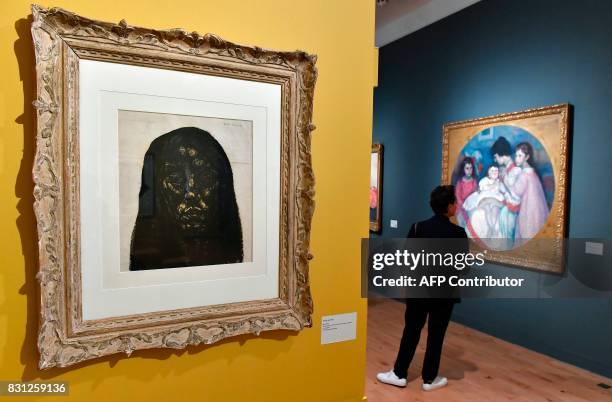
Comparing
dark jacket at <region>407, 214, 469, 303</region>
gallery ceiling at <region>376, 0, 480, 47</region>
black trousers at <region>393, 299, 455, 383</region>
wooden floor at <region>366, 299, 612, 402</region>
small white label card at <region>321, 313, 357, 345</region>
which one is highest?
gallery ceiling at <region>376, 0, 480, 47</region>

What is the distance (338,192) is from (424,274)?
8.20 feet

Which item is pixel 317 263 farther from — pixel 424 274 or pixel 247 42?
pixel 424 274

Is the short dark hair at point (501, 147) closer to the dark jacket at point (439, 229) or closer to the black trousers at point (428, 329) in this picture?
the dark jacket at point (439, 229)

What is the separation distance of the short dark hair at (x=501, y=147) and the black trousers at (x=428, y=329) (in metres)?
1.90

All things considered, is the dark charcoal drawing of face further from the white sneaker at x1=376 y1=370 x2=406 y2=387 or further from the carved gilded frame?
the white sneaker at x1=376 y1=370 x2=406 y2=387

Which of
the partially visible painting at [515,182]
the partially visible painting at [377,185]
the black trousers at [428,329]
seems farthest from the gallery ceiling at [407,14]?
the black trousers at [428,329]

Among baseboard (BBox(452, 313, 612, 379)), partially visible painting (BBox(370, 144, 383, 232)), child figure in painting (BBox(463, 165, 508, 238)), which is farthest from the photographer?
partially visible painting (BBox(370, 144, 383, 232))

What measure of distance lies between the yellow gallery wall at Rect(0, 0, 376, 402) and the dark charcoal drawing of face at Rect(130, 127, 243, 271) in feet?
0.96

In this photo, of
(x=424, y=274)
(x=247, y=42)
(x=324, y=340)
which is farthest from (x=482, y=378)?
(x=247, y=42)

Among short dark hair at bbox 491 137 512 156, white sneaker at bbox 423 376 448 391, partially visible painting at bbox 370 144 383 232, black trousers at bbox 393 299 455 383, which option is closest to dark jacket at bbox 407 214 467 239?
black trousers at bbox 393 299 455 383

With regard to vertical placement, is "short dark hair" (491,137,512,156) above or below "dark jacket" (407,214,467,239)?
above

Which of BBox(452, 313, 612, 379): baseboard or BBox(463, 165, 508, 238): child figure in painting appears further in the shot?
BBox(463, 165, 508, 238): child figure in painting

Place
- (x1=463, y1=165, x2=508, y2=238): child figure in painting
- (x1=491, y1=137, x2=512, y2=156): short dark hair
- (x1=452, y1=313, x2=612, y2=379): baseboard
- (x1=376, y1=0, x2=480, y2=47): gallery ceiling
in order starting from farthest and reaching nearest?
(x1=376, y1=0, x2=480, y2=47): gallery ceiling, (x1=463, y1=165, x2=508, y2=238): child figure in painting, (x1=491, y1=137, x2=512, y2=156): short dark hair, (x1=452, y1=313, x2=612, y2=379): baseboard

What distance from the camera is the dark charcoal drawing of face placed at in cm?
123
